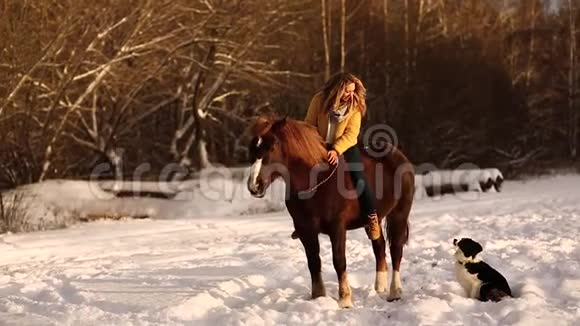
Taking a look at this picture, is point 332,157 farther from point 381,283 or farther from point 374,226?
point 381,283

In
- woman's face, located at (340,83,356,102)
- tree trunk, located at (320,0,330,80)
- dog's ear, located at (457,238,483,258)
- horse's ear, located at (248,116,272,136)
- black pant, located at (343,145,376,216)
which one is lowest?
dog's ear, located at (457,238,483,258)

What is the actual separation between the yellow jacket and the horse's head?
534 mm

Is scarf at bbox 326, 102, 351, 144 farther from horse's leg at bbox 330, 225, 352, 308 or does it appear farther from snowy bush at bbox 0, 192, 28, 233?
snowy bush at bbox 0, 192, 28, 233

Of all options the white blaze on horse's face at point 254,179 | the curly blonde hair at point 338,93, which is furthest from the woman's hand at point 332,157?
the white blaze on horse's face at point 254,179

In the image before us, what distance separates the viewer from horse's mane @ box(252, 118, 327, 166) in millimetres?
5188

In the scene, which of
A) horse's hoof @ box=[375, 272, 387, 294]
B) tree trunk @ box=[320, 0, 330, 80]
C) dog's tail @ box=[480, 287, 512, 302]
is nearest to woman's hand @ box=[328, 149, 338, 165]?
horse's hoof @ box=[375, 272, 387, 294]

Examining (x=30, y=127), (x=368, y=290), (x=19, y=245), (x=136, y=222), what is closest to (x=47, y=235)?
(x=19, y=245)

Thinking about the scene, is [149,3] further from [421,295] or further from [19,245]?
[421,295]

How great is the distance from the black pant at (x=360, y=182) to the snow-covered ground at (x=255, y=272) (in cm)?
85

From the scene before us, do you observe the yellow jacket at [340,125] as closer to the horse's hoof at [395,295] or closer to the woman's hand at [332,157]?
the woman's hand at [332,157]

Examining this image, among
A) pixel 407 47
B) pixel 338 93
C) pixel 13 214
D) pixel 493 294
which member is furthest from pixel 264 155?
pixel 407 47

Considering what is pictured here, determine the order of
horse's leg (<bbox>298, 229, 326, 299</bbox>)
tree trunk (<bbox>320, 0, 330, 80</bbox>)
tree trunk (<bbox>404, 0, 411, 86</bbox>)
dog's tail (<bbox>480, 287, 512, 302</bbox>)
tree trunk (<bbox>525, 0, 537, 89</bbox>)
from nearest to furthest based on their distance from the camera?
dog's tail (<bbox>480, 287, 512, 302</bbox>) → horse's leg (<bbox>298, 229, 326, 299</bbox>) → tree trunk (<bbox>320, 0, 330, 80</bbox>) → tree trunk (<bbox>404, 0, 411, 86</bbox>) → tree trunk (<bbox>525, 0, 537, 89</bbox>)

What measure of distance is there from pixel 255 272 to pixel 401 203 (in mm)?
1887

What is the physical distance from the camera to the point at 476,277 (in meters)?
5.45
